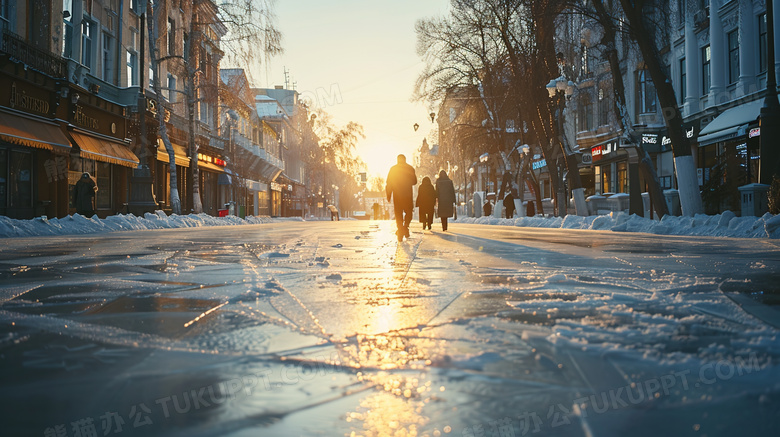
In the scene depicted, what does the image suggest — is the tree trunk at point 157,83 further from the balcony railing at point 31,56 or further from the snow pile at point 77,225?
the snow pile at point 77,225

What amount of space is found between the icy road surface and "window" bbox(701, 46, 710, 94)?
86.3 ft

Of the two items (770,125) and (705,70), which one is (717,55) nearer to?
(705,70)

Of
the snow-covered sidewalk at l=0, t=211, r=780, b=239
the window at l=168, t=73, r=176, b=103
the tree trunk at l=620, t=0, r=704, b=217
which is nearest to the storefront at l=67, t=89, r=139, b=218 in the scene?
the snow-covered sidewalk at l=0, t=211, r=780, b=239

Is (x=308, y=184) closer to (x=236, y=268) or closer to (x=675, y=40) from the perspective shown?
(x=675, y=40)

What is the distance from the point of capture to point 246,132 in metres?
51.2

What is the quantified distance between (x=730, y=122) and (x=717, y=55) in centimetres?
374

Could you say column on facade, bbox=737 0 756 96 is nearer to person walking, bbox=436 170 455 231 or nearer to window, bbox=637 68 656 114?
window, bbox=637 68 656 114

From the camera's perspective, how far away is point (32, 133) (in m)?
19.5

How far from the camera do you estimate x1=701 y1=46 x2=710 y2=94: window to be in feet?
90.3

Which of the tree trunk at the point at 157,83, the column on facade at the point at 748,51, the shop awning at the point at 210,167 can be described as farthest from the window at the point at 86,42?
the column on facade at the point at 748,51

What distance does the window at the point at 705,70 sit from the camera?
27.5 metres

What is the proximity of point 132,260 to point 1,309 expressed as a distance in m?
3.40

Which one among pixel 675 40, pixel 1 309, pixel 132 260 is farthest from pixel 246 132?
pixel 1 309

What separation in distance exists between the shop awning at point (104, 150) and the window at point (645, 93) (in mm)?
24879
